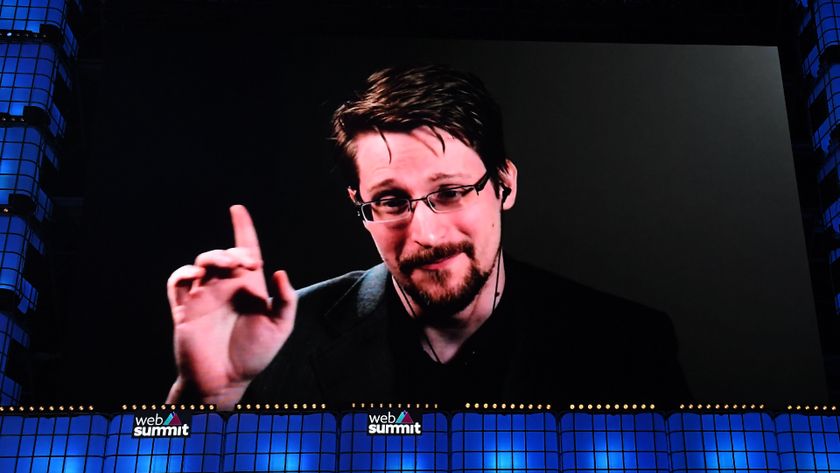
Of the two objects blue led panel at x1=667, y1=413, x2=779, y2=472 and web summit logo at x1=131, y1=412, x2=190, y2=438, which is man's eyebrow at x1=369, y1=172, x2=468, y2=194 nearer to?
web summit logo at x1=131, y1=412, x2=190, y2=438

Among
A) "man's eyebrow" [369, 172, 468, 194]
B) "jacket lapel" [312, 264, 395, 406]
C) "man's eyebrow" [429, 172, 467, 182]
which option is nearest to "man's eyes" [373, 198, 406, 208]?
"man's eyebrow" [369, 172, 468, 194]

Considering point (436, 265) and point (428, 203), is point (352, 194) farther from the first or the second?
point (436, 265)

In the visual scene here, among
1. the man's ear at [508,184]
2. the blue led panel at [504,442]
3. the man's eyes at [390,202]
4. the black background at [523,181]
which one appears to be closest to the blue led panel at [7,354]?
the black background at [523,181]

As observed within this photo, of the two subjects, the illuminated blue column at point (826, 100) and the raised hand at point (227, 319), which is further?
the illuminated blue column at point (826, 100)

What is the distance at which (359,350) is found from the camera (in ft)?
77.7

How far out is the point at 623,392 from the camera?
2339cm

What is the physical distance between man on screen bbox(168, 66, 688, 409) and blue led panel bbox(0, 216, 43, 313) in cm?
363

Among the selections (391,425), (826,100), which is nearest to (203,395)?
(391,425)

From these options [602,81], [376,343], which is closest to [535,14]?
[602,81]

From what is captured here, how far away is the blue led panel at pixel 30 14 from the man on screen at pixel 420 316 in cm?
761

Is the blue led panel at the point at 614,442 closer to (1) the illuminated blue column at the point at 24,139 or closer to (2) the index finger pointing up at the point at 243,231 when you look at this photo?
(2) the index finger pointing up at the point at 243,231

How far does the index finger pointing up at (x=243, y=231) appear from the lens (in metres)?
24.6

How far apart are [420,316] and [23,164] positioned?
10.7 m

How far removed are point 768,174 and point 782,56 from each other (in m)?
4.80
